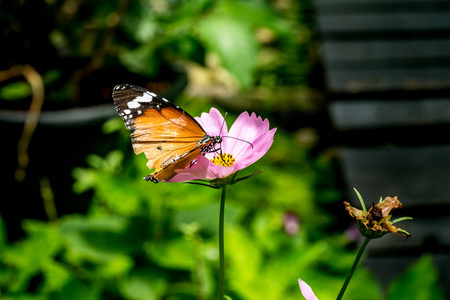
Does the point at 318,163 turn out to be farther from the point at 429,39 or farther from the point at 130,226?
the point at 130,226

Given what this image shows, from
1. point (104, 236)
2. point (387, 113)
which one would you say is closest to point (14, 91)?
point (104, 236)

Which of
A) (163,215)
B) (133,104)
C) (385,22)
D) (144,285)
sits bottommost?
(144,285)

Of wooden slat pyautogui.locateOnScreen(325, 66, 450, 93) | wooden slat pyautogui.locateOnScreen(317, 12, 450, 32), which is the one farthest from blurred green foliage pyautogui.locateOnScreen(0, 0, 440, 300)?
wooden slat pyautogui.locateOnScreen(317, 12, 450, 32)

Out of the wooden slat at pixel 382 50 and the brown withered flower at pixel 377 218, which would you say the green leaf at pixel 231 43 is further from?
the brown withered flower at pixel 377 218

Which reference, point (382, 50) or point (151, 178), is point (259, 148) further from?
point (382, 50)

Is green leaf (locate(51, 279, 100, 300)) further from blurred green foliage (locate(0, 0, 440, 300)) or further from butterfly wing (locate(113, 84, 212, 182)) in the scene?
butterfly wing (locate(113, 84, 212, 182))

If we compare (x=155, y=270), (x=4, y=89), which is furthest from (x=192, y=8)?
(x=155, y=270)

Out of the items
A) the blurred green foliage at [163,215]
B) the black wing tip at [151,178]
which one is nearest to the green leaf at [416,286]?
the blurred green foliage at [163,215]
